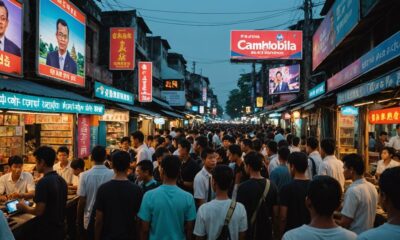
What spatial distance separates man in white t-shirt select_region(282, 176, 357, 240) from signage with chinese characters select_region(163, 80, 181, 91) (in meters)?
40.0

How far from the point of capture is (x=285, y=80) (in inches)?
1373

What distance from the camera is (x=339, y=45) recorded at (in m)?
17.5

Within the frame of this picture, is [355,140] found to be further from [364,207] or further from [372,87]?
[364,207]

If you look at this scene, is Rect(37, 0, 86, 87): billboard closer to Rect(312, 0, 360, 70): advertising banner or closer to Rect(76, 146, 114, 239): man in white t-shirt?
Rect(76, 146, 114, 239): man in white t-shirt

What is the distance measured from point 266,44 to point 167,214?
31.1 meters

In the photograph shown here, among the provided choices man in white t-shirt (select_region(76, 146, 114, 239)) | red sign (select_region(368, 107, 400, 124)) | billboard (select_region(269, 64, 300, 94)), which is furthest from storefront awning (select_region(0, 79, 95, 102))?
billboard (select_region(269, 64, 300, 94))

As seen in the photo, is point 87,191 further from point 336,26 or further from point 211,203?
point 336,26

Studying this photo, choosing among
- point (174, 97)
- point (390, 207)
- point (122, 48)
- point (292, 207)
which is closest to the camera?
point (390, 207)

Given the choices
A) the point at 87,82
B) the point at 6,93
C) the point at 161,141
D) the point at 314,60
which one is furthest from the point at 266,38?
the point at 6,93

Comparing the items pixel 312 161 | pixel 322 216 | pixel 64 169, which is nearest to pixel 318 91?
pixel 312 161

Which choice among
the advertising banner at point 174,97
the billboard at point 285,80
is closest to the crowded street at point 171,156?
the billboard at point 285,80

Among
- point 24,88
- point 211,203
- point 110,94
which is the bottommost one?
point 211,203

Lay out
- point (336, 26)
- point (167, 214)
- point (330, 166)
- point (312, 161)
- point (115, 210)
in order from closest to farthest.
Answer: point (167, 214)
point (115, 210)
point (330, 166)
point (312, 161)
point (336, 26)

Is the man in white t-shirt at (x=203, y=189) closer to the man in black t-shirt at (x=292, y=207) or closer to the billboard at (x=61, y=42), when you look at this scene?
the man in black t-shirt at (x=292, y=207)
